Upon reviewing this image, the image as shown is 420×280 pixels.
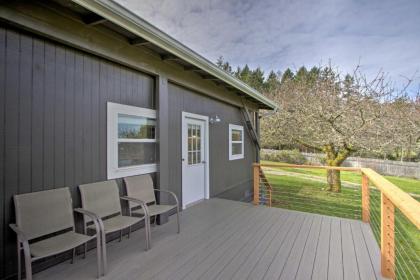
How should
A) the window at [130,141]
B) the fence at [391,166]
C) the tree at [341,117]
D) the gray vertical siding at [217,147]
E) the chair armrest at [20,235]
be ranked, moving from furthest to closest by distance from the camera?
the fence at [391,166], the tree at [341,117], the gray vertical siding at [217,147], the window at [130,141], the chair armrest at [20,235]

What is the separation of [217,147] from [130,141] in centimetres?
287

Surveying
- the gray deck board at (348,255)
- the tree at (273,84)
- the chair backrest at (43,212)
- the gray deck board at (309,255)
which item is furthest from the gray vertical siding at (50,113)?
the tree at (273,84)

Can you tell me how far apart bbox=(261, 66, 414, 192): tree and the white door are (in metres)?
5.56

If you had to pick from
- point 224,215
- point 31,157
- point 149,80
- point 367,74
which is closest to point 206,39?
point 367,74

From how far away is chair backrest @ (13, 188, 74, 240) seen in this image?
6.79ft

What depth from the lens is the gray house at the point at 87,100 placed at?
2.10 meters

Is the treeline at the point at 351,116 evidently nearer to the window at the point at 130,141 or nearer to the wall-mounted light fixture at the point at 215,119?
the wall-mounted light fixture at the point at 215,119

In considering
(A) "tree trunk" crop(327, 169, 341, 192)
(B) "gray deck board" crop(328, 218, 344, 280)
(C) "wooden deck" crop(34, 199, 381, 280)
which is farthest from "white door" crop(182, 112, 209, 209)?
(A) "tree trunk" crop(327, 169, 341, 192)

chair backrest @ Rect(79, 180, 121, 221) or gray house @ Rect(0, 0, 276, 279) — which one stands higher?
gray house @ Rect(0, 0, 276, 279)

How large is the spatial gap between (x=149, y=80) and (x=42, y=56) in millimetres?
1555

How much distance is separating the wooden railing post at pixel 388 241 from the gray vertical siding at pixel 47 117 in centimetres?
326

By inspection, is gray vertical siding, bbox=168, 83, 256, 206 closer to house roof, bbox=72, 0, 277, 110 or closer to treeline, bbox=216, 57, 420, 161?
house roof, bbox=72, 0, 277, 110

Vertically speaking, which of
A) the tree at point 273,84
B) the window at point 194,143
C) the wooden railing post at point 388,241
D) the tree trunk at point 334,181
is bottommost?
the tree trunk at point 334,181

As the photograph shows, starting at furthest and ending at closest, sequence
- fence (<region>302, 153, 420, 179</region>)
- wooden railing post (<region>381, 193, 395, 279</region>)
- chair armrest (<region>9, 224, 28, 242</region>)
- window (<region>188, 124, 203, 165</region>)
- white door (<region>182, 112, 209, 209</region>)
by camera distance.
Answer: fence (<region>302, 153, 420, 179</region>) < window (<region>188, 124, 203, 165</region>) < white door (<region>182, 112, 209, 209</region>) < wooden railing post (<region>381, 193, 395, 279</region>) < chair armrest (<region>9, 224, 28, 242</region>)
